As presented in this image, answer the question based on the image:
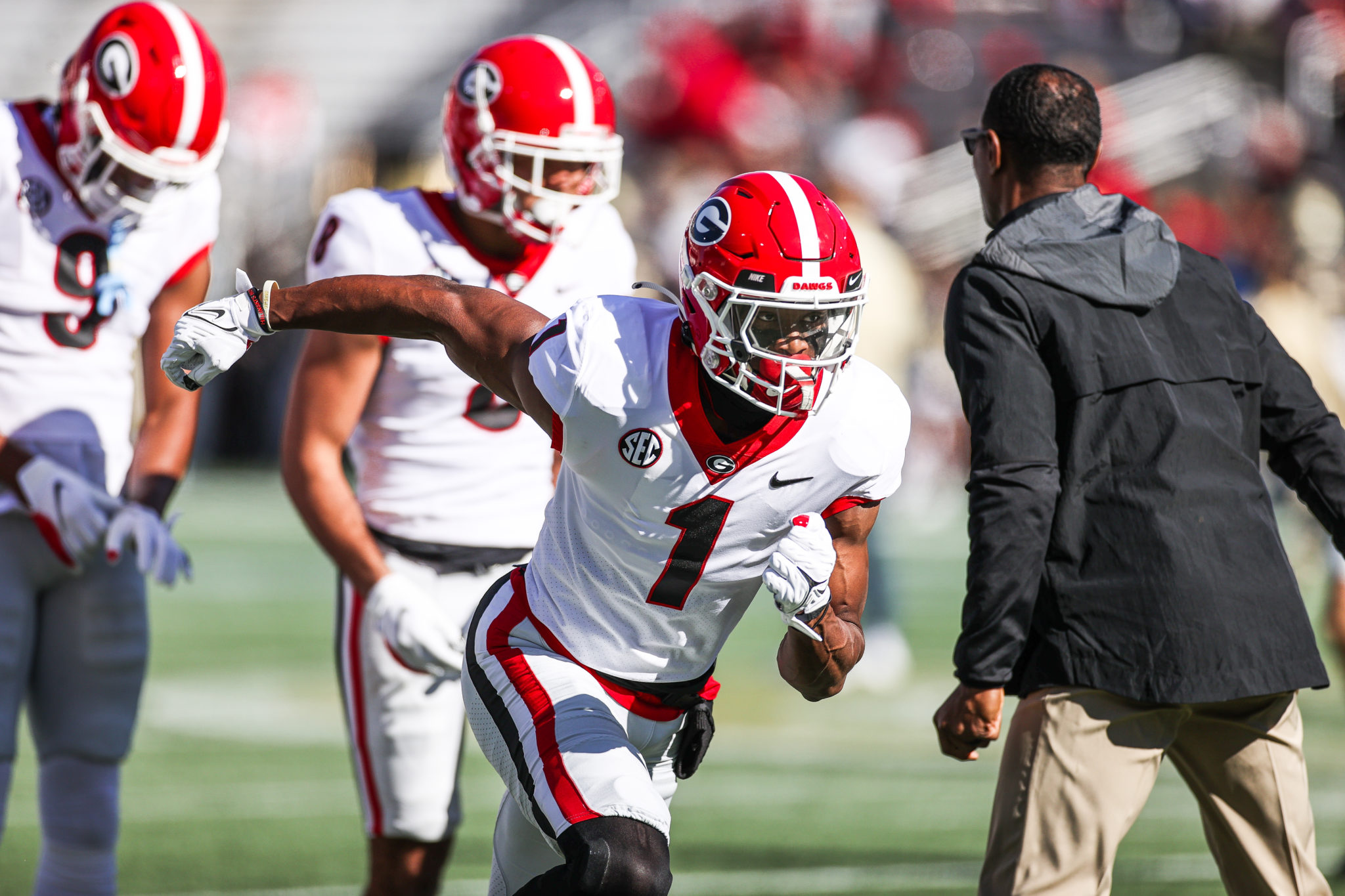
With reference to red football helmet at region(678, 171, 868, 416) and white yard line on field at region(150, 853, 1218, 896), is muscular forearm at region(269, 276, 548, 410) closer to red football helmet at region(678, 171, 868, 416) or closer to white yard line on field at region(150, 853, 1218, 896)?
red football helmet at region(678, 171, 868, 416)

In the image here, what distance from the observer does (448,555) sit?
382 cm

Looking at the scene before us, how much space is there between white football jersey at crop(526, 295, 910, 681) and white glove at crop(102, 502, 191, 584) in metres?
1.13

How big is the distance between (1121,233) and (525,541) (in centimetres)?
158

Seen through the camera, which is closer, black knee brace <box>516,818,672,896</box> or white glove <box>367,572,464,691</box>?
black knee brace <box>516,818,672,896</box>

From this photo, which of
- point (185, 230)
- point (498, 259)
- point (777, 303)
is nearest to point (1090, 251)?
point (777, 303)

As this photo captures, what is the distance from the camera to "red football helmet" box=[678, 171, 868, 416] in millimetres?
2787

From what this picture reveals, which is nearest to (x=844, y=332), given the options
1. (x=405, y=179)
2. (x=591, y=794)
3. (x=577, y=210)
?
(x=591, y=794)

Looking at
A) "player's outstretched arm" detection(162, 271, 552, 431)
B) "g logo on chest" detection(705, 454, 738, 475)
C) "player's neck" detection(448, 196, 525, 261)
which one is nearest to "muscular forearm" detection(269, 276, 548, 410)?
"player's outstretched arm" detection(162, 271, 552, 431)

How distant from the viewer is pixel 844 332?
2.82 meters

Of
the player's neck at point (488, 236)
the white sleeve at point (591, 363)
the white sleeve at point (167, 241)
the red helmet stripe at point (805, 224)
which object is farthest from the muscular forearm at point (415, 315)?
the white sleeve at point (167, 241)

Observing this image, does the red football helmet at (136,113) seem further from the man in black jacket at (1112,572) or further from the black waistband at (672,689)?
the man in black jacket at (1112,572)

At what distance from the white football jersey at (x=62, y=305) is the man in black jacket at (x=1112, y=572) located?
2.05m

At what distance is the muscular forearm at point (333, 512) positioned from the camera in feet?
12.0

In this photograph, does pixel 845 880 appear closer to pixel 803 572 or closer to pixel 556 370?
pixel 803 572
